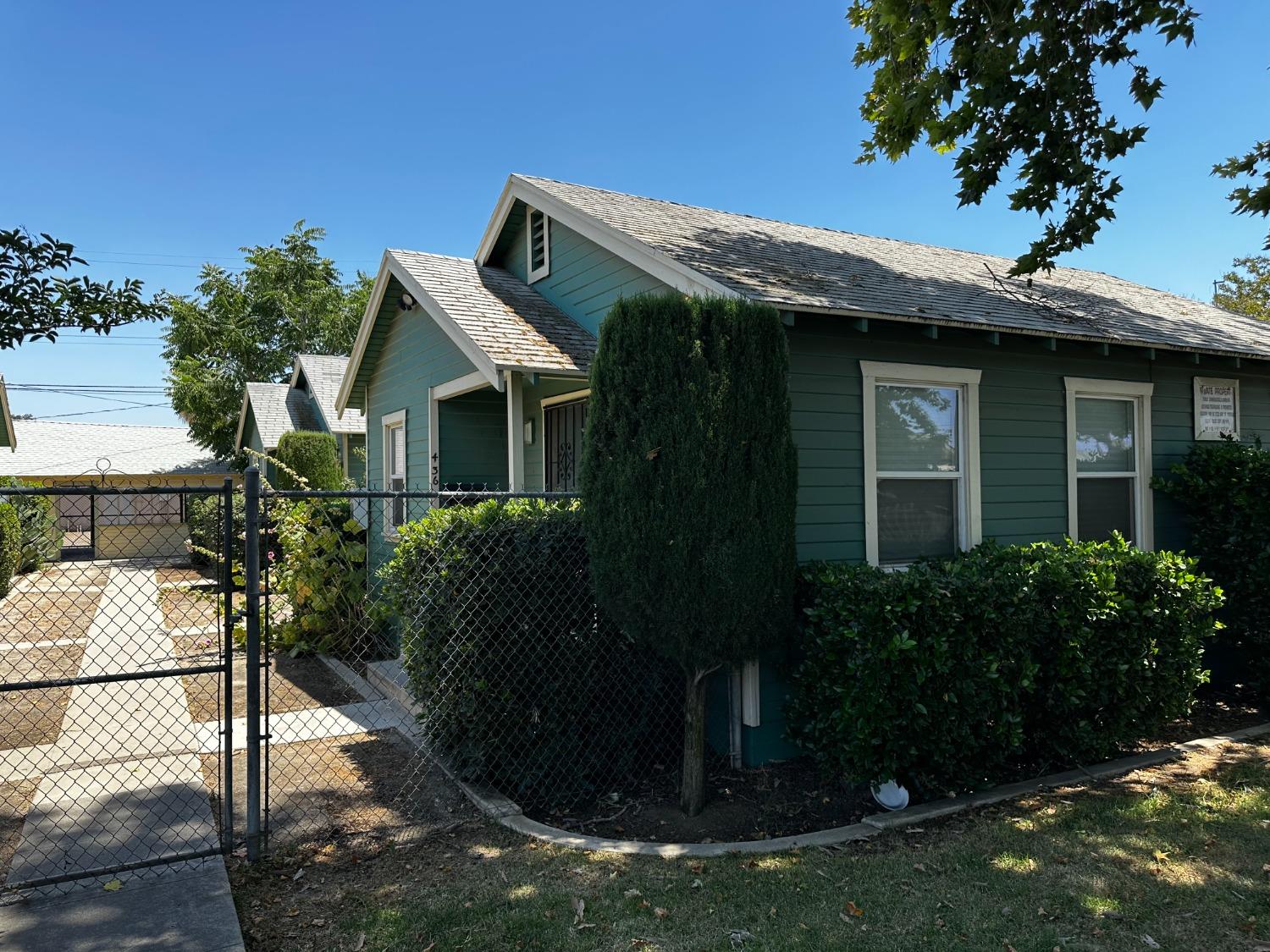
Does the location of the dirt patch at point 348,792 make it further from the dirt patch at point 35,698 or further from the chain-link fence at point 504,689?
the dirt patch at point 35,698

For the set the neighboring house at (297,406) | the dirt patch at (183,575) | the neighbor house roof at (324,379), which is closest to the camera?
the dirt patch at (183,575)

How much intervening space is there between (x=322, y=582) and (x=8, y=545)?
9268 mm

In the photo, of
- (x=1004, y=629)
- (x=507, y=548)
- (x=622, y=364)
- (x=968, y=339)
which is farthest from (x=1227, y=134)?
(x=507, y=548)

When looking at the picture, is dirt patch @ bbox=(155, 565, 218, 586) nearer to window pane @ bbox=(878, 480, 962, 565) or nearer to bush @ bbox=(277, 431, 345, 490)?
bush @ bbox=(277, 431, 345, 490)

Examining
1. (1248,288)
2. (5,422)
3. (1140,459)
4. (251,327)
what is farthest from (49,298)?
(1248,288)

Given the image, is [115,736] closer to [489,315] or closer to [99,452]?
[489,315]

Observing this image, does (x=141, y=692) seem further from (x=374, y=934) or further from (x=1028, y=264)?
(x=1028, y=264)

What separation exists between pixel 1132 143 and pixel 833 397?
3646mm

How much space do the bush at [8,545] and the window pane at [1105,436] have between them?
641 inches

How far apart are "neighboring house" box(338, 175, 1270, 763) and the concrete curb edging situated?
117 cm

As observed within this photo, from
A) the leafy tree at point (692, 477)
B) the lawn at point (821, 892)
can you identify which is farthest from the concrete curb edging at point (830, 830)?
the leafy tree at point (692, 477)

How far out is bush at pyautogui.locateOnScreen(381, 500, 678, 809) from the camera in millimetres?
5188

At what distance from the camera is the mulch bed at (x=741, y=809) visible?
493cm

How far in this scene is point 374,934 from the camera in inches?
139
